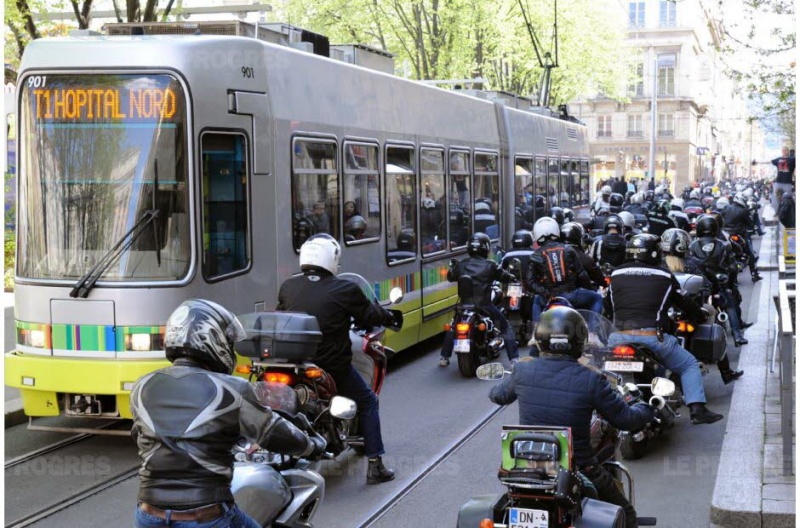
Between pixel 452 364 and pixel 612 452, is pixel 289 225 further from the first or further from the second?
pixel 612 452

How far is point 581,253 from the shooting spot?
11664mm

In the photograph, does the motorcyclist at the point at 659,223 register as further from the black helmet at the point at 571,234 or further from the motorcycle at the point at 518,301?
the black helmet at the point at 571,234

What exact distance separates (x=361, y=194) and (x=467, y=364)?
2.01 m

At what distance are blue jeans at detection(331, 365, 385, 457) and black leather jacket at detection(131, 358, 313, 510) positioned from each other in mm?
3308

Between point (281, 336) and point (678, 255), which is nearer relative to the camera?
point (281, 336)

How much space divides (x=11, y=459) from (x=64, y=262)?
4.78ft

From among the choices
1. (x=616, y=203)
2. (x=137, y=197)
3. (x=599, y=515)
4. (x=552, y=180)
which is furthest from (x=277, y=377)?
(x=552, y=180)

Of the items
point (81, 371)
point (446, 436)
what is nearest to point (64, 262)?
point (81, 371)

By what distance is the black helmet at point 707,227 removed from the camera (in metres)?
12.9

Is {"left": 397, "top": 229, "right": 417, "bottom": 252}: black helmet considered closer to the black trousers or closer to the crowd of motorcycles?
the crowd of motorcycles

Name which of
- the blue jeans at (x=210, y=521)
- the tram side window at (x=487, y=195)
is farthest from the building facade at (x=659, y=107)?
the blue jeans at (x=210, y=521)

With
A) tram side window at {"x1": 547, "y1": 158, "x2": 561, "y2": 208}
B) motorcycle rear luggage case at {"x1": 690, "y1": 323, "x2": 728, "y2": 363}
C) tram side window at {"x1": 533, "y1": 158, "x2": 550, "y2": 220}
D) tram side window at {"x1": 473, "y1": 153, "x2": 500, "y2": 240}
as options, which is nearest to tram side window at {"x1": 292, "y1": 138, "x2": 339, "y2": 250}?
motorcycle rear luggage case at {"x1": 690, "y1": 323, "x2": 728, "y2": 363}

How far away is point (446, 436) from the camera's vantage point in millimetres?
8984

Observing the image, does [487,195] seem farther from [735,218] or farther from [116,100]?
[116,100]
